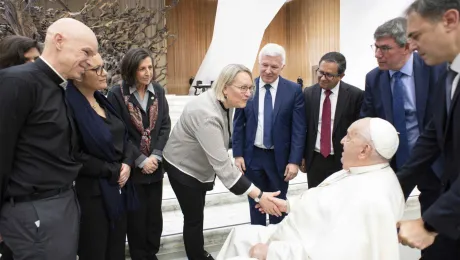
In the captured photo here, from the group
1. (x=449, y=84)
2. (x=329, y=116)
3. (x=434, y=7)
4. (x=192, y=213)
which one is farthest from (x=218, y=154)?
(x=434, y=7)

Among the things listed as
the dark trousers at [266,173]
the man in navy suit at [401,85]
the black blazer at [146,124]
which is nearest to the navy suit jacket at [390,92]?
the man in navy suit at [401,85]

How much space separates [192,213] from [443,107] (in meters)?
1.63

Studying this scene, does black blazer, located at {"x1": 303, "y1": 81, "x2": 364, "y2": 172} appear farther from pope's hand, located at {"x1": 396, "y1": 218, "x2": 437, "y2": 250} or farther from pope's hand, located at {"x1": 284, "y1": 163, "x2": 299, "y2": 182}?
pope's hand, located at {"x1": 396, "y1": 218, "x2": 437, "y2": 250}

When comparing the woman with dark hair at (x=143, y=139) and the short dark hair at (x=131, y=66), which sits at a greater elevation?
the short dark hair at (x=131, y=66)

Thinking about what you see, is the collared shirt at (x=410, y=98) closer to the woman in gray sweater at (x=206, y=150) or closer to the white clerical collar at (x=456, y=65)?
the woman in gray sweater at (x=206, y=150)

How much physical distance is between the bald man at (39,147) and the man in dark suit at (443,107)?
1332 mm

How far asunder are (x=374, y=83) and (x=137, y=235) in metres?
1.93

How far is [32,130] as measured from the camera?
5.01 feet

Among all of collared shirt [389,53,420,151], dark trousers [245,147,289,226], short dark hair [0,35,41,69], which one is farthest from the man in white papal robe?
short dark hair [0,35,41,69]

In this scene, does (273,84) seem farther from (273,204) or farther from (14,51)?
(14,51)

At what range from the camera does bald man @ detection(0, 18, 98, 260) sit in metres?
1.47

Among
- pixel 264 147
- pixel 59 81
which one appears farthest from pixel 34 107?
pixel 264 147

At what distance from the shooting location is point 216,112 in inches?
89.8

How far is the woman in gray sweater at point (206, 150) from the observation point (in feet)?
7.35
